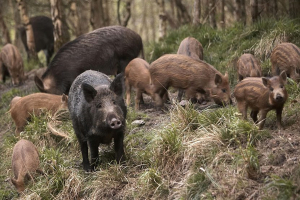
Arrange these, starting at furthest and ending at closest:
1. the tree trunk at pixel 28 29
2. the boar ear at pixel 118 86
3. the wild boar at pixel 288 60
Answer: the tree trunk at pixel 28 29, the wild boar at pixel 288 60, the boar ear at pixel 118 86

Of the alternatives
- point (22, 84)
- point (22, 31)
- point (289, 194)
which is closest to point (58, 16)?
point (22, 84)

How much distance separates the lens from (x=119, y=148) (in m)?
6.60

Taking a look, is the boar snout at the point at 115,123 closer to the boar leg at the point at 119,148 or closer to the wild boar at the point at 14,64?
the boar leg at the point at 119,148

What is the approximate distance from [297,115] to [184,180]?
5.52 feet

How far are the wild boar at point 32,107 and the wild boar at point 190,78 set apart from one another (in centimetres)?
200

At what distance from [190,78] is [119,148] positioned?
6.63ft

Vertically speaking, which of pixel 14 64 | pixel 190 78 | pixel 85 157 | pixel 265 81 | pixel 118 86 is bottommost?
pixel 14 64

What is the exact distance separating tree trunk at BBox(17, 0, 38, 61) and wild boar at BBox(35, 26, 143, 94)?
414 centimetres

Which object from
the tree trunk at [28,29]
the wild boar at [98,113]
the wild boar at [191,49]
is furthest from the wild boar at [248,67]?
the tree trunk at [28,29]

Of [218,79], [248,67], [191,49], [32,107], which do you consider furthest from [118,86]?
[191,49]

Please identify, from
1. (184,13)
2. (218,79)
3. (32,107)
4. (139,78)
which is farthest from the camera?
(184,13)

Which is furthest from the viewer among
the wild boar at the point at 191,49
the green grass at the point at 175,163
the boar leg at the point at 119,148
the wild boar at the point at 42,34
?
the wild boar at the point at 42,34

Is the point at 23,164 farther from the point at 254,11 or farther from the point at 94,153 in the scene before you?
the point at 254,11

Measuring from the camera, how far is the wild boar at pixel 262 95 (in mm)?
5715
